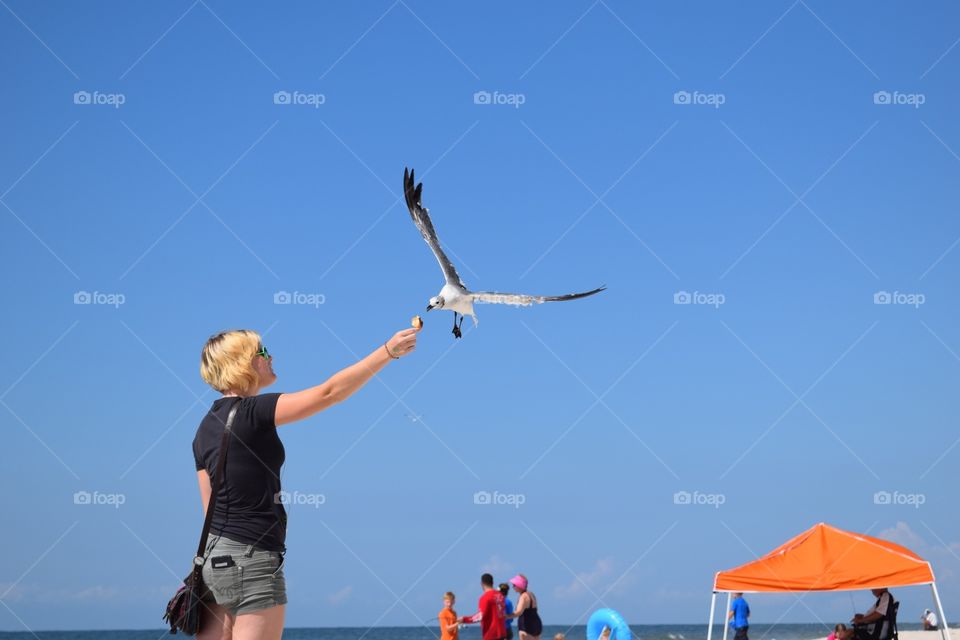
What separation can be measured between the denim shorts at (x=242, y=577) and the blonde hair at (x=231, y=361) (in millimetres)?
537

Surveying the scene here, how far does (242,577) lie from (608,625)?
38.3ft

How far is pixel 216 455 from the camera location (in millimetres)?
3430

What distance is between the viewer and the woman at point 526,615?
14.0 meters

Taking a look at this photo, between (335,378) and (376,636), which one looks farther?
(376,636)

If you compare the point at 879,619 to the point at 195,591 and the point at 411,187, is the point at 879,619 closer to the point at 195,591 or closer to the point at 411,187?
the point at 411,187

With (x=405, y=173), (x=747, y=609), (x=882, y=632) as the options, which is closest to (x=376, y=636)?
(x=747, y=609)

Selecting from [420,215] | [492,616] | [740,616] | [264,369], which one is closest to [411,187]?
[420,215]

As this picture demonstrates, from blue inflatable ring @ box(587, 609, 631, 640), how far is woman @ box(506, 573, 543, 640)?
2.47 ft

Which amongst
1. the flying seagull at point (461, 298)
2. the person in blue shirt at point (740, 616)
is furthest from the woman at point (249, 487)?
the person in blue shirt at point (740, 616)

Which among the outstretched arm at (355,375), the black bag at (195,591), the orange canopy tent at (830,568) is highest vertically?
the orange canopy tent at (830,568)

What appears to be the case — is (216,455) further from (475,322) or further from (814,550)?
(814,550)

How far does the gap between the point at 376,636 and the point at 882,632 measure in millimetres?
87828

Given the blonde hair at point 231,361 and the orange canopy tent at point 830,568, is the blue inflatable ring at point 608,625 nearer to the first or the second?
the orange canopy tent at point 830,568

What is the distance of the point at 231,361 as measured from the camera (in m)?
3.52
